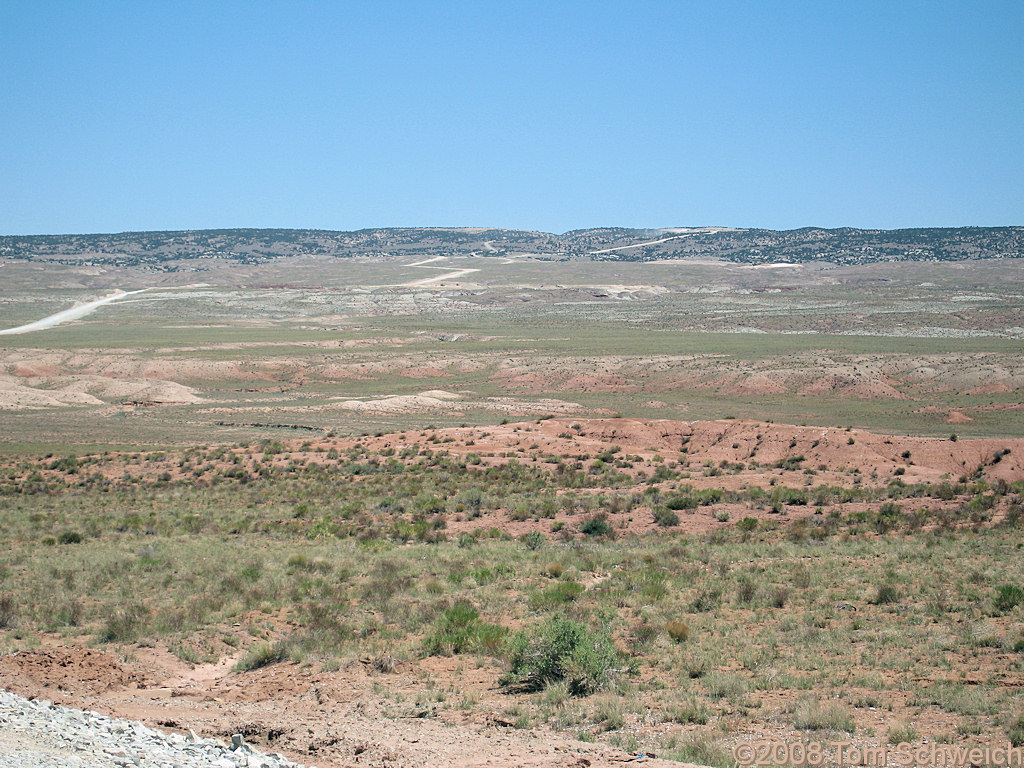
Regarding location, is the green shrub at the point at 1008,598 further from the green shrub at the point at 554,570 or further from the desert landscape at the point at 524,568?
the green shrub at the point at 554,570

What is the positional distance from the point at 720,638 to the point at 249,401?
5139cm

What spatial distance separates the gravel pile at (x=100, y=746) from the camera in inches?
264

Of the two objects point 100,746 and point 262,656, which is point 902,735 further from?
point 262,656

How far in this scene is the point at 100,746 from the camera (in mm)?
7105

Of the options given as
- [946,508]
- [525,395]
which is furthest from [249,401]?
[946,508]

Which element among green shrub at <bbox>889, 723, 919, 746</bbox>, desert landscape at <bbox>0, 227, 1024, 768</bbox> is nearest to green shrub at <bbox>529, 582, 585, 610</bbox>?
desert landscape at <bbox>0, 227, 1024, 768</bbox>

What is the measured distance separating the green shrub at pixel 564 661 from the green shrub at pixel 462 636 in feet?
2.03

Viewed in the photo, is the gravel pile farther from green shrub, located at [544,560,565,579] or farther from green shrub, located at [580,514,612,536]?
green shrub, located at [580,514,612,536]

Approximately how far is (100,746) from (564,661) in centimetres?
447

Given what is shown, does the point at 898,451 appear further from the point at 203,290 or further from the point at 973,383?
the point at 203,290

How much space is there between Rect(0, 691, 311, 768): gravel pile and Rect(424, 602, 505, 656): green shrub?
344 centimetres

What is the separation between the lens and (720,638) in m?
10.7

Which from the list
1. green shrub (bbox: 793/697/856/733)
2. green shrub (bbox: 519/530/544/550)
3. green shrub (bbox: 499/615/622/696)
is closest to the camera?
green shrub (bbox: 793/697/856/733)

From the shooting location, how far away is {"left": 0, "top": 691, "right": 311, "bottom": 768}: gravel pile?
6703mm
